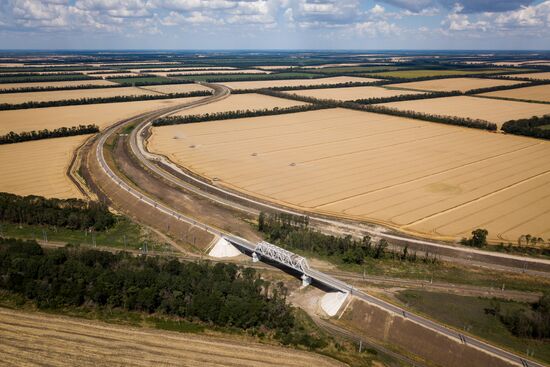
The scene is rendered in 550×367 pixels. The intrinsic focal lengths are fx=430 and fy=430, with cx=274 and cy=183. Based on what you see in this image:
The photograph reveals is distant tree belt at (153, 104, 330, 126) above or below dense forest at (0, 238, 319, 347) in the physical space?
above

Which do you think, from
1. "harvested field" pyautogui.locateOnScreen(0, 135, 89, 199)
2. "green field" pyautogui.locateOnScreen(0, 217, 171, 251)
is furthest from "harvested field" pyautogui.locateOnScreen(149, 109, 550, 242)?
"harvested field" pyautogui.locateOnScreen(0, 135, 89, 199)

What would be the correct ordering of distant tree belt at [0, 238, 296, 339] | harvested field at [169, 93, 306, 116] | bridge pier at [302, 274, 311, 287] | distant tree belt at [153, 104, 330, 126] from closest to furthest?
distant tree belt at [0, 238, 296, 339]
bridge pier at [302, 274, 311, 287]
distant tree belt at [153, 104, 330, 126]
harvested field at [169, 93, 306, 116]

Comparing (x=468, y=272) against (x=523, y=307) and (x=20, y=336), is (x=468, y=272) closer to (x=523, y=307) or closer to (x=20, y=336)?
(x=523, y=307)

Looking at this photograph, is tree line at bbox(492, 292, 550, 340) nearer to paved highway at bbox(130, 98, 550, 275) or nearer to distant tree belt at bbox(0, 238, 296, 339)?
paved highway at bbox(130, 98, 550, 275)

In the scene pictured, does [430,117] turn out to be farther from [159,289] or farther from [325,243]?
[159,289]

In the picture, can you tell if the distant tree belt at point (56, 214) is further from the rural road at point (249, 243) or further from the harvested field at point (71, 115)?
the harvested field at point (71, 115)

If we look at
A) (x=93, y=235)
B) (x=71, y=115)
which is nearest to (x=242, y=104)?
(x=71, y=115)
